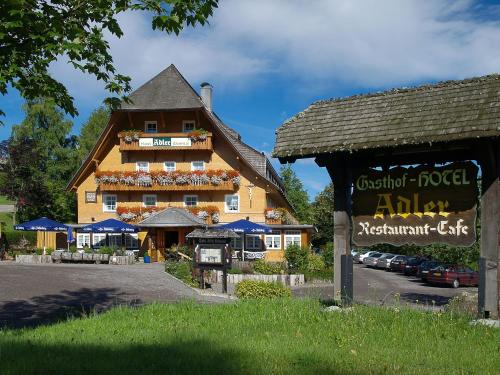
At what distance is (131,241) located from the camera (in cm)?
4288

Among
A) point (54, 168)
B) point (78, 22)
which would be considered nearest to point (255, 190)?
point (54, 168)

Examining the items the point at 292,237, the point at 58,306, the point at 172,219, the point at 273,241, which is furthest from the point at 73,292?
the point at 292,237

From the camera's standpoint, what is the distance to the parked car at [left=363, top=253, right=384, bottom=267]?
54156mm

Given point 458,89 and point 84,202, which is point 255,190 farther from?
point 458,89

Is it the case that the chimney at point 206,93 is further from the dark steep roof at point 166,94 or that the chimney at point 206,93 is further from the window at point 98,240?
the window at point 98,240

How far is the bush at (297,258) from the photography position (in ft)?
113

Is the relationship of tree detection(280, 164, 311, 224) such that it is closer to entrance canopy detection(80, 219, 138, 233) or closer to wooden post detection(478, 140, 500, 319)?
entrance canopy detection(80, 219, 138, 233)

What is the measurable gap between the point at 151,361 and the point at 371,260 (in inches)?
1971

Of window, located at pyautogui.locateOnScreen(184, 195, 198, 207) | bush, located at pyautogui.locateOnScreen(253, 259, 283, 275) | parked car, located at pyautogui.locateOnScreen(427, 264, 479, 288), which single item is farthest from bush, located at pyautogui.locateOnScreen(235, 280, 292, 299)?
window, located at pyautogui.locateOnScreen(184, 195, 198, 207)

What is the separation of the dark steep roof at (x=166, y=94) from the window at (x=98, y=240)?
9611 millimetres

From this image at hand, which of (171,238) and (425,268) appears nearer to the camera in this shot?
(425,268)

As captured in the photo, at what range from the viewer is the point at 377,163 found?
1045 cm

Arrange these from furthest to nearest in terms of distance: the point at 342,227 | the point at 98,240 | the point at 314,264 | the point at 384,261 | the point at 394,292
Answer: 1. the point at 384,261
2. the point at 98,240
3. the point at 314,264
4. the point at 394,292
5. the point at 342,227

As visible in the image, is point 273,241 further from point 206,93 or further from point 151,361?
point 151,361
